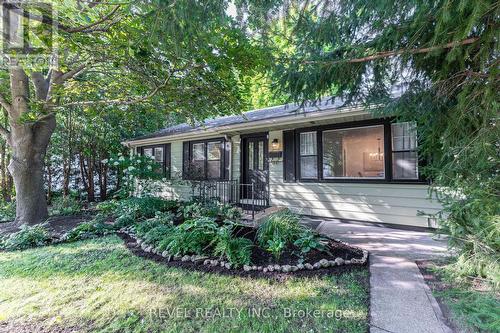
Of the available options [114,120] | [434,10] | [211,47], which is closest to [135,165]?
[114,120]

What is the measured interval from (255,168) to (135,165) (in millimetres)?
4455

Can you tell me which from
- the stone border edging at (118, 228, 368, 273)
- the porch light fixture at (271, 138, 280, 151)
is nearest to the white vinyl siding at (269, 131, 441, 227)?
the porch light fixture at (271, 138, 280, 151)

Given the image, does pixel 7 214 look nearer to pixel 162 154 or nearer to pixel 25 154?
pixel 25 154

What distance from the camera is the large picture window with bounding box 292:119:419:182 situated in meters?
5.16

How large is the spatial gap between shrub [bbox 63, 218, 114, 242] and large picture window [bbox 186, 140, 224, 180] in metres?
3.56

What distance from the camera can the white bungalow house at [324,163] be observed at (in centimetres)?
516

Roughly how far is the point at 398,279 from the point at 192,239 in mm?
2900

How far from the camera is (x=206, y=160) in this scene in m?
8.88

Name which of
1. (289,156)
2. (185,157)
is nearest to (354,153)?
(289,156)

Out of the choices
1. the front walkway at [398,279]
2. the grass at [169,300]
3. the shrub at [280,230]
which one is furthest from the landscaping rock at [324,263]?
the shrub at [280,230]

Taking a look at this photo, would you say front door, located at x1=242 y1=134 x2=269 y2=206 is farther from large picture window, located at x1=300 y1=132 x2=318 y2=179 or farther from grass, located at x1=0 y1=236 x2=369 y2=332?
grass, located at x1=0 y1=236 x2=369 y2=332

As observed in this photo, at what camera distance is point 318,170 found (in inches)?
248

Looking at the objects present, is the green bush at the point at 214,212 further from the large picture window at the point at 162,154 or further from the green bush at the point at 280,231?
the large picture window at the point at 162,154

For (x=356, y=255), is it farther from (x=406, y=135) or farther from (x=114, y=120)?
(x=114, y=120)
